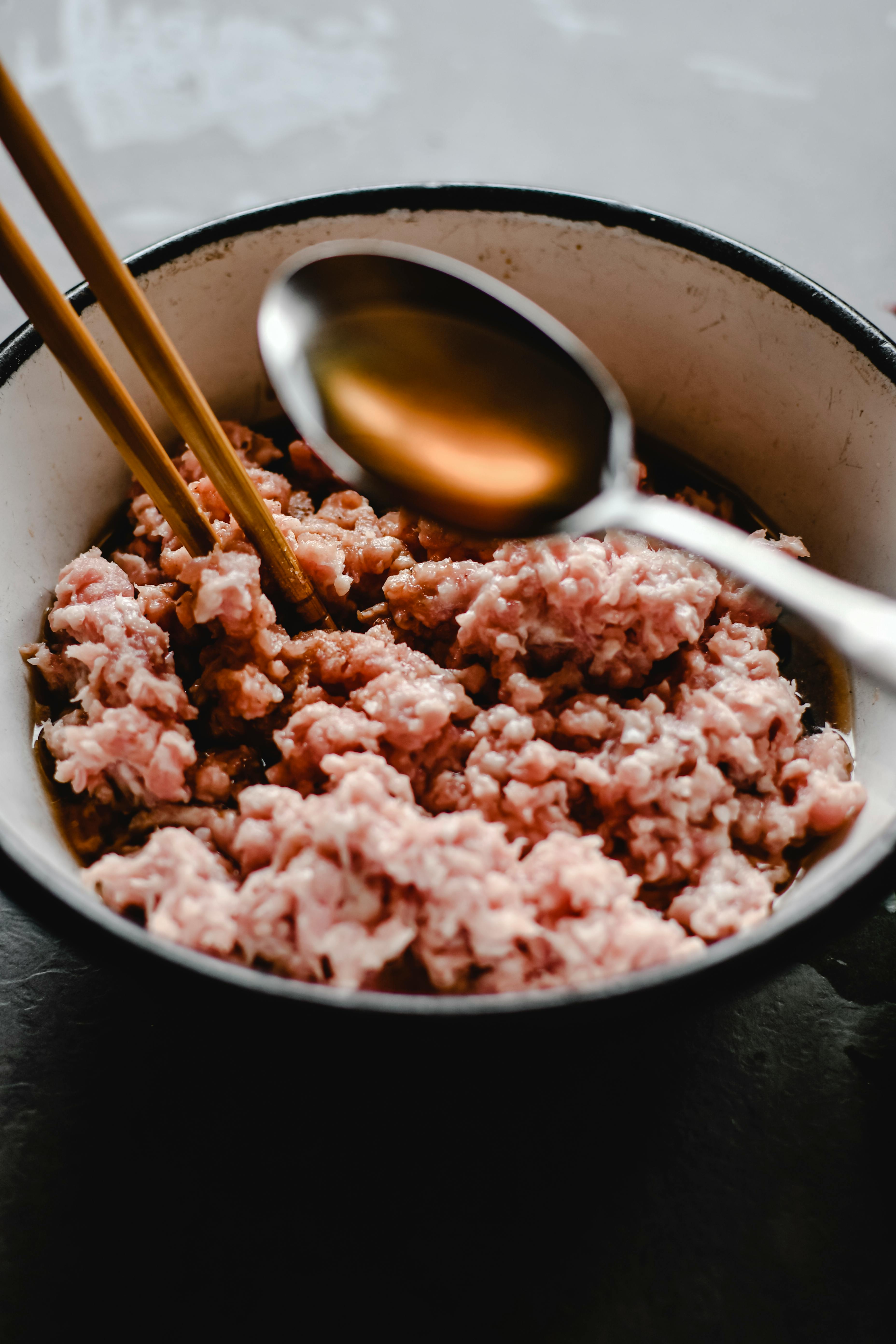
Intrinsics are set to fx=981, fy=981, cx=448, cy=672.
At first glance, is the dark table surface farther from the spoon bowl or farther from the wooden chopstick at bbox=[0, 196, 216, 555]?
the spoon bowl

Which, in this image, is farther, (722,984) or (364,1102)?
(364,1102)

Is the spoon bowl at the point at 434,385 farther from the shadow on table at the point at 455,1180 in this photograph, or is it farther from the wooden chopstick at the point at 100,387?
the shadow on table at the point at 455,1180

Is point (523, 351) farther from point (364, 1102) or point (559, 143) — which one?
point (559, 143)

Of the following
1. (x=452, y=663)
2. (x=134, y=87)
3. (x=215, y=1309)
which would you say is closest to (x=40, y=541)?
(x=452, y=663)

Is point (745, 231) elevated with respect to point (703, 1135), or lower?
elevated

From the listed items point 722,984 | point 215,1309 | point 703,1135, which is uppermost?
point 722,984

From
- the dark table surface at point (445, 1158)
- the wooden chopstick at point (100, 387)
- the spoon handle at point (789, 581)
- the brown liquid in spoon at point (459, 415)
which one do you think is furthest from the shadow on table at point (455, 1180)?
the brown liquid in spoon at point (459, 415)

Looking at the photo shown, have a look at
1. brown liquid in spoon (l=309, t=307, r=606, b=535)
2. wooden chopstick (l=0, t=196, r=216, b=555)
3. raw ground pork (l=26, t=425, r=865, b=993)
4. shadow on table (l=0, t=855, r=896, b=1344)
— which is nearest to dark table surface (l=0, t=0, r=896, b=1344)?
shadow on table (l=0, t=855, r=896, b=1344)

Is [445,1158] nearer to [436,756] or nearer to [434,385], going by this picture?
[436,756]
